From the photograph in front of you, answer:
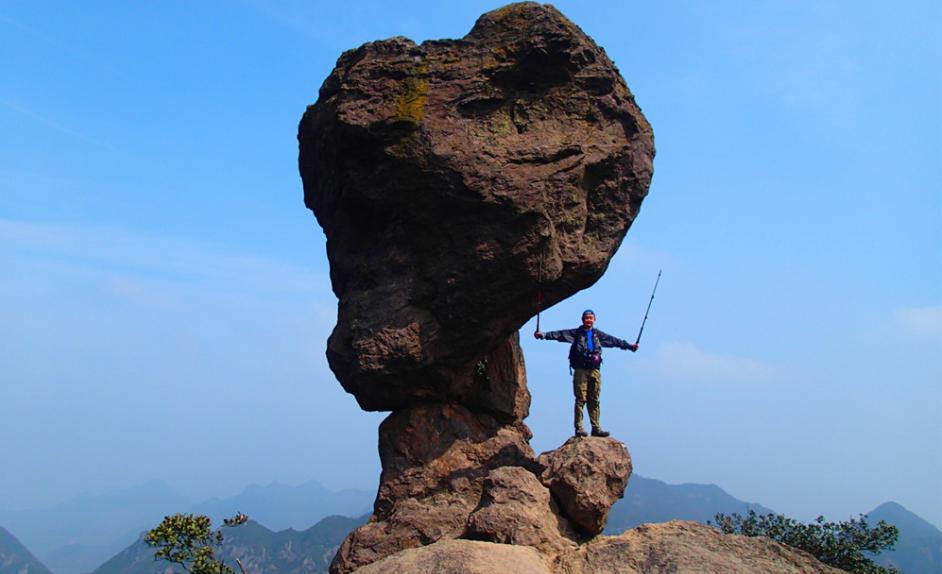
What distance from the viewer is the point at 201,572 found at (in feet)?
54.6

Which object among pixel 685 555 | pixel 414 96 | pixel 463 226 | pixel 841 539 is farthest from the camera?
pixel 841 539

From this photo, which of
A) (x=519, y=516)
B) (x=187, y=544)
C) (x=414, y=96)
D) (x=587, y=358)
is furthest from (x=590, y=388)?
(x=187, y=544)

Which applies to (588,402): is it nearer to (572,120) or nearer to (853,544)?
(572,120)

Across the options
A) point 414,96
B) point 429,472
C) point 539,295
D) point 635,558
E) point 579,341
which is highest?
point 414,96

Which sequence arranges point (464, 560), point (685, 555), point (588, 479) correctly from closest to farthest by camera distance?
point (464, 560) → point (685, 555) → point (588, 479)

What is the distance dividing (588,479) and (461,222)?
17.1ft

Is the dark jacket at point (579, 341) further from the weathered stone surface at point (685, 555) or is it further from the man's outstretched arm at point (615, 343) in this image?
the weathered stone surface at point (685, 555)

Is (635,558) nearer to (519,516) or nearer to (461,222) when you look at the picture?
(519,516)

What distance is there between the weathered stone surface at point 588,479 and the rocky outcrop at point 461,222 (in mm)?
29

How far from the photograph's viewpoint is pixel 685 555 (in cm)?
1036

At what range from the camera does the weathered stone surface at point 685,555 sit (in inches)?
400

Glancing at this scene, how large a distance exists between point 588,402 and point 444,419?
295cm

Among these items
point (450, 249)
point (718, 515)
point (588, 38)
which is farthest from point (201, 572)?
point (718, 515)

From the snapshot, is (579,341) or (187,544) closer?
(579,341)
